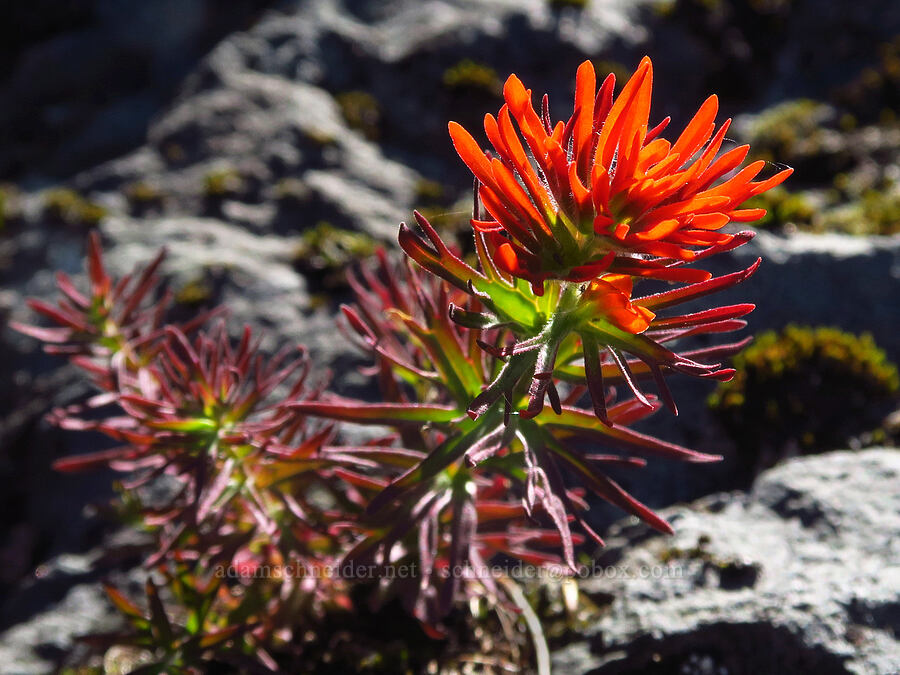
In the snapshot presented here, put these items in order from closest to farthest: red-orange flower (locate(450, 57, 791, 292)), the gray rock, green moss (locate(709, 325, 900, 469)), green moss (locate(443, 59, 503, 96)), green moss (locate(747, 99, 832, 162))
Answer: red-orange flower (locate(450, 57, 791, 292)), the gray rock, green moss (locate(709, 325, 900, 469)), green moss (locate(747, 99, 832, 162)), green moss (locate(443, 59, 503, 96))

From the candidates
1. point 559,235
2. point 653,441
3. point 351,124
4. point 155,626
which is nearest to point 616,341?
point 559,235

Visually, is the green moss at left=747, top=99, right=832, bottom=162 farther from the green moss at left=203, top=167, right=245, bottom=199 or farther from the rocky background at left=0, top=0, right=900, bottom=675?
the green moss at left=203, top=167, right=245, bottom=199

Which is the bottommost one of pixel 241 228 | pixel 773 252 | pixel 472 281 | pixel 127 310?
pixel 472 281

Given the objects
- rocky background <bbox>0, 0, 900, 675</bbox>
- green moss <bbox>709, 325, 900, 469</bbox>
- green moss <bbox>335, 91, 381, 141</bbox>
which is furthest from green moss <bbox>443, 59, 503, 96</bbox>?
green moss <bbox>709, 325, 900, 469</bbox>

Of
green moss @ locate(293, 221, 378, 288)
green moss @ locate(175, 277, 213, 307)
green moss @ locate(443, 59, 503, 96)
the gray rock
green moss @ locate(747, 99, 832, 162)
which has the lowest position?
the gray rock

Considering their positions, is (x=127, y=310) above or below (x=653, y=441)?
above

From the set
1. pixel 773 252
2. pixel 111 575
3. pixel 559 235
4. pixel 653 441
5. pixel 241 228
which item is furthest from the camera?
pixel 241 228

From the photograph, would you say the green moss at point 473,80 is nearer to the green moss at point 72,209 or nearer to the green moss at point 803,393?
the green moss at point 72,209

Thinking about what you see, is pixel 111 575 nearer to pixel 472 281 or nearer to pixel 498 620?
pixel 498 620

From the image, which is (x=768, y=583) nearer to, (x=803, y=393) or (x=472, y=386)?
(x=803, y=393)
